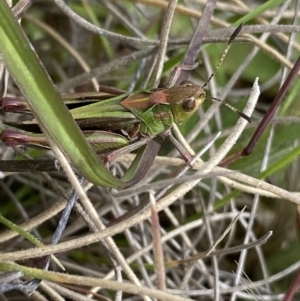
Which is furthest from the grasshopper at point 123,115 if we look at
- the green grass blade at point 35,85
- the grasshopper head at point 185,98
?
the green grass blade at point 35,85

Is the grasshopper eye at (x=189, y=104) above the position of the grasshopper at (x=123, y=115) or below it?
above

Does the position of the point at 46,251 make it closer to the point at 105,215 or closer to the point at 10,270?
the point at 10,270

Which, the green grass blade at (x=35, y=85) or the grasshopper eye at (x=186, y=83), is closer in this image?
the green grass blade at (x=35, y=85)

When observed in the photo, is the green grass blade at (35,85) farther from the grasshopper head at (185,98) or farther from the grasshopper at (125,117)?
the grasshopper head at (185,98)

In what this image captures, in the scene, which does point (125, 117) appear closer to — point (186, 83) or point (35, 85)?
point (186, 83)

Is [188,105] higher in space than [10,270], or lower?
higher

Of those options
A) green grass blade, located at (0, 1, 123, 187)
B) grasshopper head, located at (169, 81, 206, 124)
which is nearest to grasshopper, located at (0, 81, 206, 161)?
grasshopper head, located at (169, 81, 206, 124)

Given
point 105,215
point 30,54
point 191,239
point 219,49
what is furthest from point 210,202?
point 30,54

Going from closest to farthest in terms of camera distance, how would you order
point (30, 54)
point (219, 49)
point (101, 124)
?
point (30, 54)
point (101, 124)
point (219, 49)

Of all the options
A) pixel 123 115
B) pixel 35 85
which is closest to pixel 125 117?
pixel 123 115
